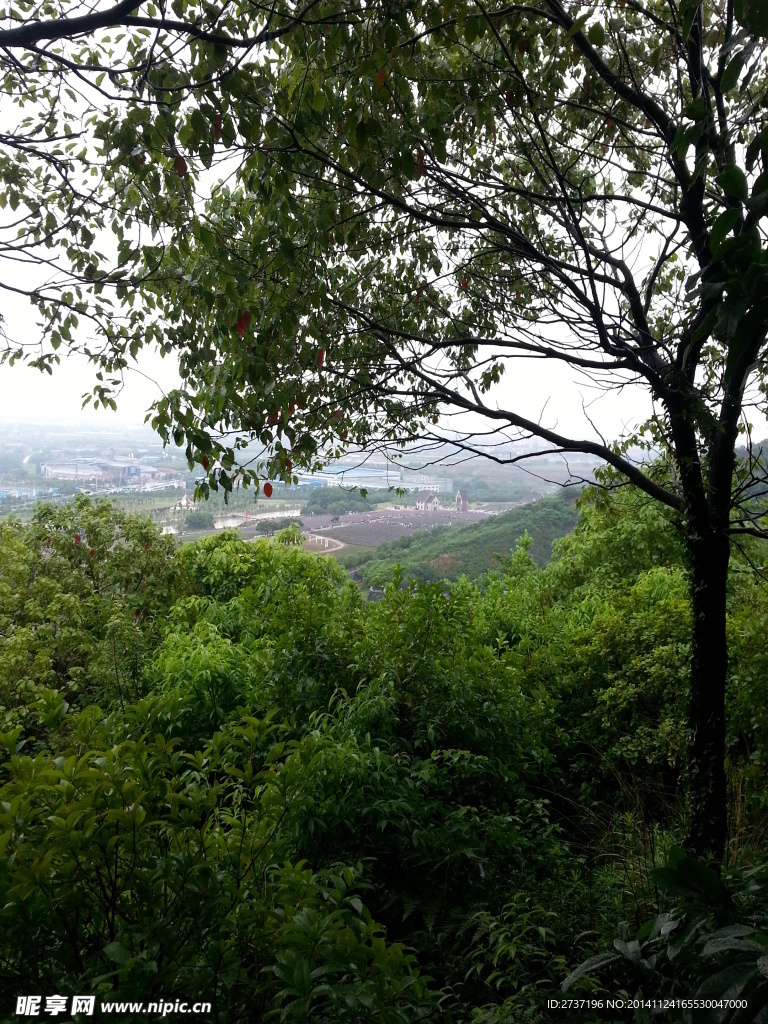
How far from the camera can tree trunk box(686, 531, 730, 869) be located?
2887 millimetres

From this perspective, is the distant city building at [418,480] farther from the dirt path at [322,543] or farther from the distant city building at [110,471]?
the distant city building at [110,471]

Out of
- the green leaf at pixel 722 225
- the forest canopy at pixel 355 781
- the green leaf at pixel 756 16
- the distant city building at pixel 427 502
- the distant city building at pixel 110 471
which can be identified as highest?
the green leaf at pixel 756 16

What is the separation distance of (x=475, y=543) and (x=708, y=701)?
5473mm

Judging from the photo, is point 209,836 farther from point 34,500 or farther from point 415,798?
point 34,500

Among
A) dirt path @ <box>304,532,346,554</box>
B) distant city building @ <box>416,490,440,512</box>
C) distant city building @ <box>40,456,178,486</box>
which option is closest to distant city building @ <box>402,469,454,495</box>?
distant city building @ <box>416,490,440,512</box>

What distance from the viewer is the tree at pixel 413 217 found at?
6.96 feet

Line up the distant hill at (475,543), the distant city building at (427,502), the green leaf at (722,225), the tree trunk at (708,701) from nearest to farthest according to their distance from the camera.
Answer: the green leaf at (722,225), the tree trunk at (708,701), the distant city building at (427,502), the distant hill at (475,543)

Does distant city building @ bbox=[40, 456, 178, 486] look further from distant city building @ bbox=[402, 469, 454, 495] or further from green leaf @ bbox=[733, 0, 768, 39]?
green leaf @ bbox=[733, 0, 768, 39]

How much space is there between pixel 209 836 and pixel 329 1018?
62 centimetres

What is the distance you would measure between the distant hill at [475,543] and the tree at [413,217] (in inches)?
132

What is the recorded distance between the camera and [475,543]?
8367 millimetres

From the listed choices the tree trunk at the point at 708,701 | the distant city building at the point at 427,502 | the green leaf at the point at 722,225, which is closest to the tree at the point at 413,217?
the tree trunk at the point at 708,701

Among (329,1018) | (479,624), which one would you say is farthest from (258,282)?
(479,624)

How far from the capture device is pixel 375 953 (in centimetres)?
141
